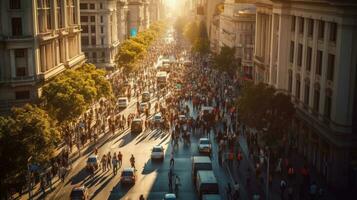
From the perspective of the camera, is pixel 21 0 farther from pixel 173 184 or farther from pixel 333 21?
pixel 333 21

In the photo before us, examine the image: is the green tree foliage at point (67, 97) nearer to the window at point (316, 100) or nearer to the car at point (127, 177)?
the car at point (127, 177)

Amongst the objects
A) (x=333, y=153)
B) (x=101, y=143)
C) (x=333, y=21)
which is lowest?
(x=101, y=143)

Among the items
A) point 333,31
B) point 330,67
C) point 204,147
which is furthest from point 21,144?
point 333,31

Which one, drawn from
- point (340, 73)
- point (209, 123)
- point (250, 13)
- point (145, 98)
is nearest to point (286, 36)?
point (209, 123)

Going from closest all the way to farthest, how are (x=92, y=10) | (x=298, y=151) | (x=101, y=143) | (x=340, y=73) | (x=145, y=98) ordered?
(x=340, y=73)
(x=298, y=151)
(x=101, y=143)
(x=145, y=98)
(x=92, y=10)

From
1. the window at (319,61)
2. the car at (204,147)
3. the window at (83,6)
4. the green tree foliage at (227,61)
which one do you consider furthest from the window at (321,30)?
the window at (83,6)

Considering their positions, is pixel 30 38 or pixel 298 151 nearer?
pixel 298 151

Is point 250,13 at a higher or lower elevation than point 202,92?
higher
